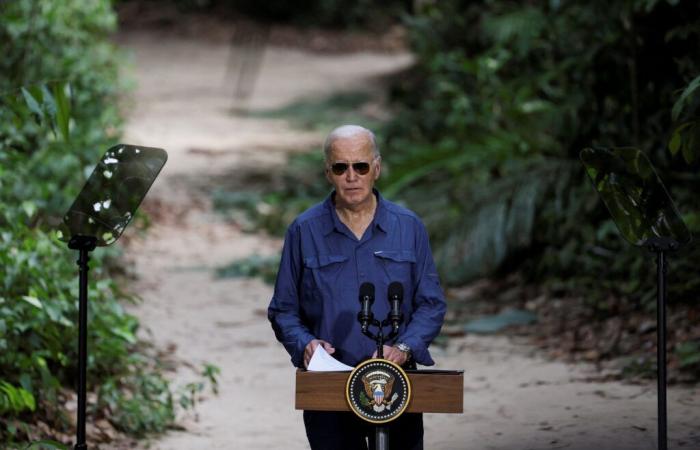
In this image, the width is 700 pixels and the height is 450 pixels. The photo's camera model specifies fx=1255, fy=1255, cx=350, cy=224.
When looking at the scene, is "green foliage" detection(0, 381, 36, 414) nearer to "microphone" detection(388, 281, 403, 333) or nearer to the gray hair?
the gray hair

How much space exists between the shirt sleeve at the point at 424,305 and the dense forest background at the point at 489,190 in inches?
47.7

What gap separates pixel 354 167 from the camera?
4012mm

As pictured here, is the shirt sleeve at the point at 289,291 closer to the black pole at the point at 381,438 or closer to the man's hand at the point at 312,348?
the man's hand at the point at 312,348

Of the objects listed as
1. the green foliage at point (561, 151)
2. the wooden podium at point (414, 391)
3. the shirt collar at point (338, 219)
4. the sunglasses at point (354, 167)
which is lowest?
the wooden podium at point (414, 391)

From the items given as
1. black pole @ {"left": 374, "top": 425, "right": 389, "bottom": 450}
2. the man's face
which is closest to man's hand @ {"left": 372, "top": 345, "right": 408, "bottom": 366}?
black pole @ {"left": 374, "top": 425, "right": 389, "bottom": 450}

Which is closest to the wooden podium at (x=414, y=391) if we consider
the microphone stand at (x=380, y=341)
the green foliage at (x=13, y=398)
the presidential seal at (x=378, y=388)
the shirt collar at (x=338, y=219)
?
the presidential seal at (x=378, y=388)

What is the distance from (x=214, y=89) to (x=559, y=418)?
17222 millimetres

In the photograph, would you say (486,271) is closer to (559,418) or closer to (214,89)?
(559,418)

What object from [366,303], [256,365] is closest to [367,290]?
[366,303]

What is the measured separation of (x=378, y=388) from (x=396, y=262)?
0.54 m

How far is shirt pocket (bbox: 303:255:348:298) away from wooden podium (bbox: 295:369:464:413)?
0.41 metres

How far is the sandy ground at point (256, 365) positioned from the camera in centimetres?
641

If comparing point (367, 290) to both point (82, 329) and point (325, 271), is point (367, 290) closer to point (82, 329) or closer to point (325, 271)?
point (325, 271)

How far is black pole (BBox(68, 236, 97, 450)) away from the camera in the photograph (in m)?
4.32
